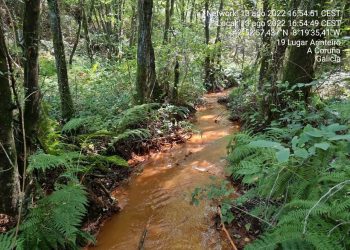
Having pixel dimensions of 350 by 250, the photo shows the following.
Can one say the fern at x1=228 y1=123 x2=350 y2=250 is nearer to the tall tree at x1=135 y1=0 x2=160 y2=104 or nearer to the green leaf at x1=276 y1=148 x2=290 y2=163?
the green leaf at x1=276 y1=148 x2=290 y2=163

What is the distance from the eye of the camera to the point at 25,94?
4.13 m

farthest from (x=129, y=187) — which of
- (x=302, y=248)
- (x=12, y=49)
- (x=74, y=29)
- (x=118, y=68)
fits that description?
(x=74, y=29)

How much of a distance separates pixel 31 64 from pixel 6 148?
1.34 metres

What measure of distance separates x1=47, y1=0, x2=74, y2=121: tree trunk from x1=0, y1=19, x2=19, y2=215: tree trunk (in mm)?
3107

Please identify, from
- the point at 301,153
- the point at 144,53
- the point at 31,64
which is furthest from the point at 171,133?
the point at 301,153

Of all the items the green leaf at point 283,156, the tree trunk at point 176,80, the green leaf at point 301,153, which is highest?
the green leaf at point 283,156

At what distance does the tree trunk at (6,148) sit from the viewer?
3400 mm

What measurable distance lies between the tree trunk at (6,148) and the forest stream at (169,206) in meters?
1.22

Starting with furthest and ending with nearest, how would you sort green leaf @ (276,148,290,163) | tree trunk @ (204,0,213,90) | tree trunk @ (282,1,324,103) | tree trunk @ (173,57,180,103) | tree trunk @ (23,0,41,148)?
tree trunk @ (204,0,213,90)
tree trunk @ (173,57,180,103)
tree trunk @ (282,1,324,103)
tree trunk @ (23,0,41,148)
green leaf @ (276,148,290,163)

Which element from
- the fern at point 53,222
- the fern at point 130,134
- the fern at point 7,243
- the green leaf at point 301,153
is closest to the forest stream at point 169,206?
the fern at point 130,134

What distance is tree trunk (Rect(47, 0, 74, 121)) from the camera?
645 centimetres

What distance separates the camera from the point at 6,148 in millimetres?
3424

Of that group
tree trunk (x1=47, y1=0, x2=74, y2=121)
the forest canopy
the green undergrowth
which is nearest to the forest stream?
the forest canopy

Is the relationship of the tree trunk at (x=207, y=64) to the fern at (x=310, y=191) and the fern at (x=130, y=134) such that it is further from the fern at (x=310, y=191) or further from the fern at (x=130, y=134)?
the fern at (x=310, y=191)
